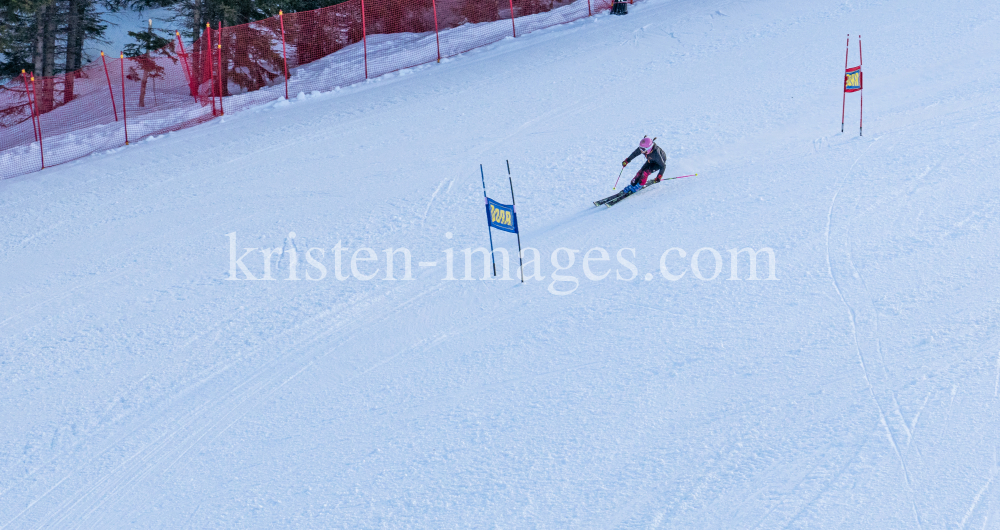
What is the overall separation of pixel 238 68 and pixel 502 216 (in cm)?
1022

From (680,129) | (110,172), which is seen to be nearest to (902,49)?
(680,129)

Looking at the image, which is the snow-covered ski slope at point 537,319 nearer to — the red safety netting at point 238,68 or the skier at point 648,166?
the skier at point 648,166

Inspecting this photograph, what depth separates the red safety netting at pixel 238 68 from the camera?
16812mm

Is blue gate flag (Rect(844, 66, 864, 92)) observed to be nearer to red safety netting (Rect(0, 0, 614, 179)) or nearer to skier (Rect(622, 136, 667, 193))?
skier (Rect(622, 136, 667, 193))

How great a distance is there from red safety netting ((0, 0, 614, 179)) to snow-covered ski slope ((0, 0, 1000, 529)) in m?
1.23

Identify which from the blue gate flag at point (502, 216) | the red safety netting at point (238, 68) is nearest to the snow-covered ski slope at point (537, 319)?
the blue gate flag at point (502, 216)

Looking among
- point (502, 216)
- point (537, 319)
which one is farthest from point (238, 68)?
point (537, 319)

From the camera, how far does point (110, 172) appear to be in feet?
50.5

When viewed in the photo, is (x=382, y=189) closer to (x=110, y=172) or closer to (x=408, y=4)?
(x=110, y=172)

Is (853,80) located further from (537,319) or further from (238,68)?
(238,68)

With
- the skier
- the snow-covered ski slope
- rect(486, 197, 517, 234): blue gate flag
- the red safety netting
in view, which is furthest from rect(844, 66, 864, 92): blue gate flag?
the red safety netting

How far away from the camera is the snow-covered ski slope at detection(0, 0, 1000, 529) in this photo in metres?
7.24

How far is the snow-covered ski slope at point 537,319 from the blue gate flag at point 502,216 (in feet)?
2.62

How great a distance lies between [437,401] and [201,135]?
10.4 m
